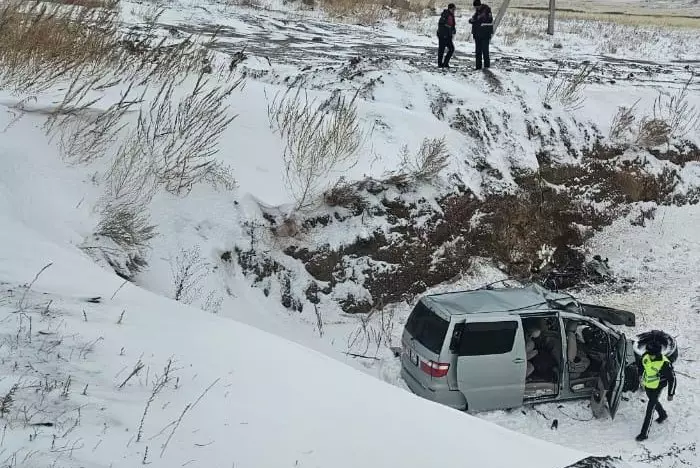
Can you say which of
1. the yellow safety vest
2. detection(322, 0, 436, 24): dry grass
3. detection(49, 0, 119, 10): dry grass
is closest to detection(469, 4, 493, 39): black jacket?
detection(49, 0, 119, 10): dry grass

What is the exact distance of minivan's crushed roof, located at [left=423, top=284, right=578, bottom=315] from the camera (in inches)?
320

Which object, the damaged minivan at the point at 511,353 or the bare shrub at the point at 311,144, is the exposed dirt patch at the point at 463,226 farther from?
the damaged minivan at the point at 511,353

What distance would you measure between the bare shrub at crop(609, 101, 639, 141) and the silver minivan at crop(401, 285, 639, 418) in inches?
326

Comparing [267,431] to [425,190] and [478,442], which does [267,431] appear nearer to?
[478,442]

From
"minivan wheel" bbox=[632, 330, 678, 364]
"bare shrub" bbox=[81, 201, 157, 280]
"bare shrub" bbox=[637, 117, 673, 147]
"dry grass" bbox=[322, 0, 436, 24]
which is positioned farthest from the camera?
"dry grass" bbox=[322, 0, 436, 24]

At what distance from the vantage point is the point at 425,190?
12.3 m

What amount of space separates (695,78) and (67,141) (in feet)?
60.9

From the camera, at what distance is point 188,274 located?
29.0ft

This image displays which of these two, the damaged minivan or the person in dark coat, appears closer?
the damaged minivan

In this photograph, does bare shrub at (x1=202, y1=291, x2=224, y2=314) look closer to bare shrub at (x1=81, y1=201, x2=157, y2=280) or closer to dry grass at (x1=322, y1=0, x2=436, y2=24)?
bare shrub at (x1=81, y1=201, x2=157, y2=280)

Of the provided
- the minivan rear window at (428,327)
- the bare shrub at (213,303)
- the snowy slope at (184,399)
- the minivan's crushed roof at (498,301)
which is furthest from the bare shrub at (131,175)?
the minivan's crushed roof at (498,301)

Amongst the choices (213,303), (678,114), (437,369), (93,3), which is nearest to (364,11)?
(678,114)

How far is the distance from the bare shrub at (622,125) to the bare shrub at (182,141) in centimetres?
1032

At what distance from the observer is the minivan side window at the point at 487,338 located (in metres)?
7.86
